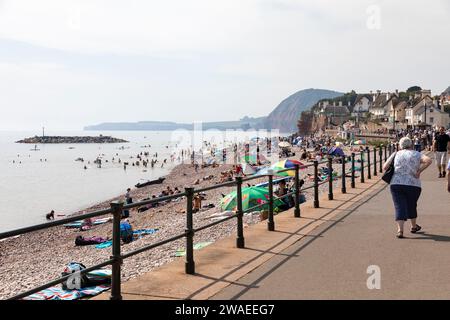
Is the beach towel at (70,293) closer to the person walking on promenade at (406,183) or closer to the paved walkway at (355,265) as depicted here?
the paved walkway at (355,265)

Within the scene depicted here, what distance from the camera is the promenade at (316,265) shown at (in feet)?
19.6

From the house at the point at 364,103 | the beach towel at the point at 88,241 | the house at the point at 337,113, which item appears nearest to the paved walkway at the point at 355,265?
the beach towel at the point at 88,241

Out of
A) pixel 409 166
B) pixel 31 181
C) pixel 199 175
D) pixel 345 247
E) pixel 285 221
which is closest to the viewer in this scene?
pixel 345 247

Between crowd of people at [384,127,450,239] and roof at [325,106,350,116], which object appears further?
roof at [325,106,350,116]

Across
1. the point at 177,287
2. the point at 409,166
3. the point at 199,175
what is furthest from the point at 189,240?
the point at 199,175

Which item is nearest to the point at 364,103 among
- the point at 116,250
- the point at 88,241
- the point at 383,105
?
the point at 383,105

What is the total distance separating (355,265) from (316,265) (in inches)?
19.4

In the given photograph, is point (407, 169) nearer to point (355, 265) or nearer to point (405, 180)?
point (405, 180)

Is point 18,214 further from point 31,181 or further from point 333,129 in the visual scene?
point 333,129

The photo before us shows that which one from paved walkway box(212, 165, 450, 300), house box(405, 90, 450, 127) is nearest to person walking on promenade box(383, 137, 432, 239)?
paved walkway box(212, 165, 450, 300)

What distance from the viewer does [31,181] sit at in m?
79.3

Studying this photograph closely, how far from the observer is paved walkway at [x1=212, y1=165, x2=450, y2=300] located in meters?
5.90

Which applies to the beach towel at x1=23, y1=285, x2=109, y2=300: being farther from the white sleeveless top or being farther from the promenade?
the white sleeveless top
